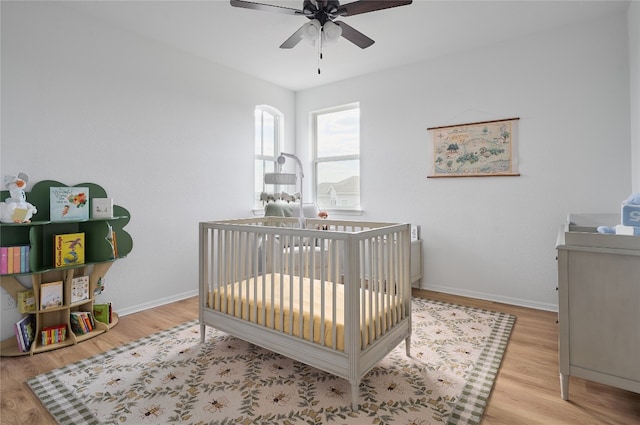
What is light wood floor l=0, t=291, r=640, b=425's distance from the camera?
1.57m

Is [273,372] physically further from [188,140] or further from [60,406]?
[188,140]

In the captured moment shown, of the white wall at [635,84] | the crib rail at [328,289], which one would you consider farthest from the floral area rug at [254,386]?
the white wall at [635,84]

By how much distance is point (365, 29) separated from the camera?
2910mm

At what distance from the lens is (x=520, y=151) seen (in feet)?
10.3

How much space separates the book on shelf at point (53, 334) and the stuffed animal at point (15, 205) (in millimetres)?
780

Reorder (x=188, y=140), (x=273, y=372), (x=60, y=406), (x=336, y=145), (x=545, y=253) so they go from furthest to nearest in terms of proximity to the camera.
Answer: (x=336, y=145) < (x=188, y=140) < (x=545, y=253) < (x=273, y=372) < (x=60, y=406)

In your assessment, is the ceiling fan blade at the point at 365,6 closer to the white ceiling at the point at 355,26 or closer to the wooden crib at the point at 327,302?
the white ceiling at the point at 355,26

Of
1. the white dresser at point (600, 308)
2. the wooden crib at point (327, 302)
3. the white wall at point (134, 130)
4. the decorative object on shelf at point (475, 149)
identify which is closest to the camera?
the white dresser at point (600, 308)

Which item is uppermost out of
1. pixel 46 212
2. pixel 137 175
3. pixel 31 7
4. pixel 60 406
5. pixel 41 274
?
pixel 31 7

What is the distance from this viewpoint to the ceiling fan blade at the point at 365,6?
2.00 metres

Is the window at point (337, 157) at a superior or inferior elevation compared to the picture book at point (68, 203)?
superior

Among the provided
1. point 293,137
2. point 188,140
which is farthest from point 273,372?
point 293,137

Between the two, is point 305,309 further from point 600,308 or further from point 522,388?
point 600,308

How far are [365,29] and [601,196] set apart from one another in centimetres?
244
